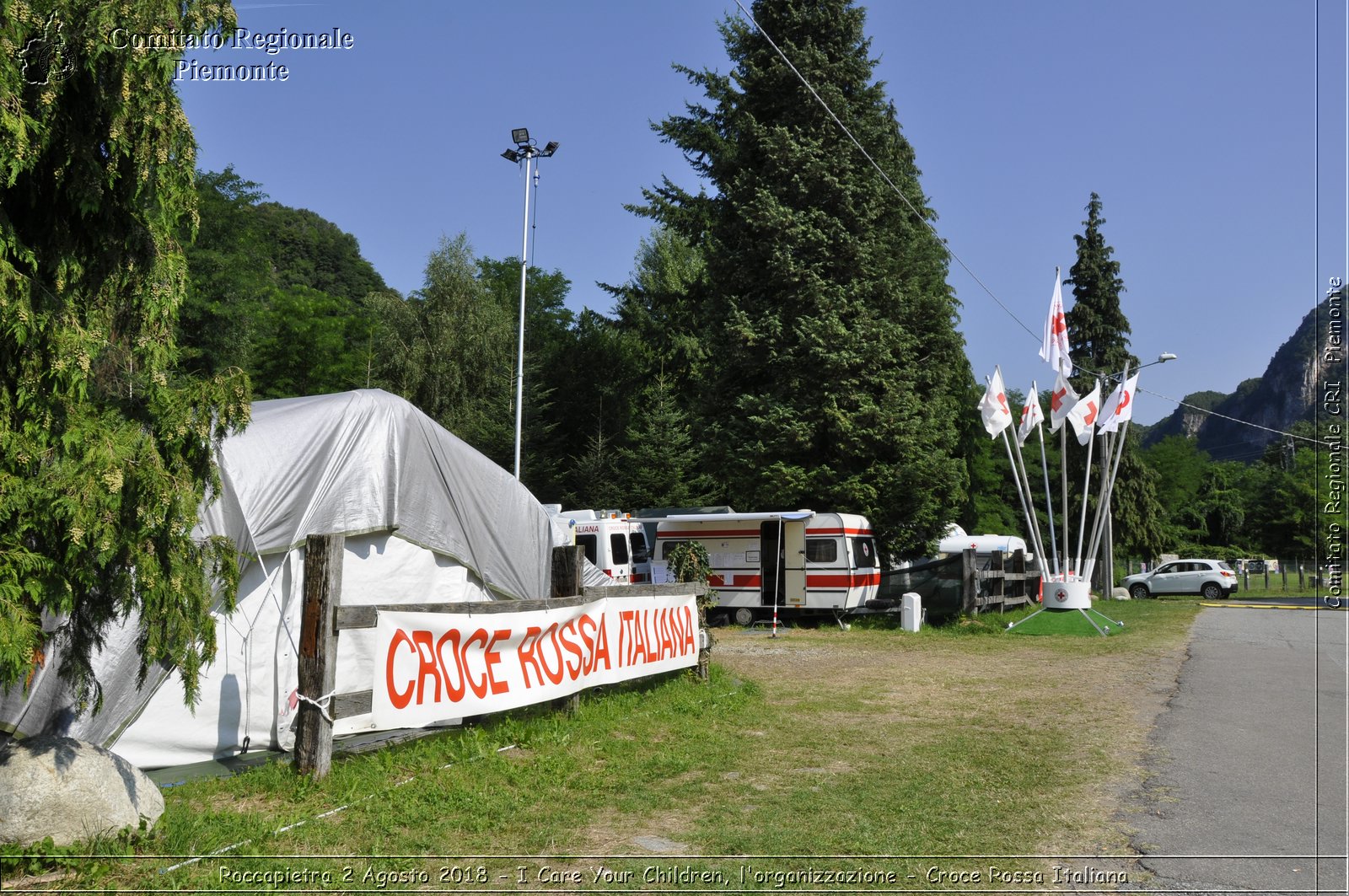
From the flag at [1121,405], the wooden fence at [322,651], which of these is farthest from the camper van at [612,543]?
the wooden fence at [322,651]

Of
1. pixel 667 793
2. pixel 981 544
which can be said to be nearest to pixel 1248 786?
pixel 667 793

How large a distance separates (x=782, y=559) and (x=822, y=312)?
6.38 metres

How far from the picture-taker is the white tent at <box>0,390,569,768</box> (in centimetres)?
A: 700

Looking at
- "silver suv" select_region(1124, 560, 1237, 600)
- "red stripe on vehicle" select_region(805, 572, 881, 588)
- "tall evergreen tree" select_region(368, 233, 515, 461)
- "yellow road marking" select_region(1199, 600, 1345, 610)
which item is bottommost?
"yellow road marking" select_region(1199, 600, 1345, 610)

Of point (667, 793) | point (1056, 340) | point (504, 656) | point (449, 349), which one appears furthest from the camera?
point (449, 349)

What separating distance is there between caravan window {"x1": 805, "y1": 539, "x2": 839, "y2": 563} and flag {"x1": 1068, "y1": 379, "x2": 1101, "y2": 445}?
5.53 m

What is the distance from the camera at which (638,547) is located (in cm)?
2259

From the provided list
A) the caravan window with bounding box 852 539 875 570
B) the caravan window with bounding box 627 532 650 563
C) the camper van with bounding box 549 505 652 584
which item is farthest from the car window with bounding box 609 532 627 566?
the caravan window with bounding box 852 539 875 570

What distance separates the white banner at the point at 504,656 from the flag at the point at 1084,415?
13297 millimetres

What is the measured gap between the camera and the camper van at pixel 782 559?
69.5 feet

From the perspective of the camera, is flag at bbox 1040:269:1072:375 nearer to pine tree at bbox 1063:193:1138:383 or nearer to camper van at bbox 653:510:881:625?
camper van at bbox 653:510:881:625

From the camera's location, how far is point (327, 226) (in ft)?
236

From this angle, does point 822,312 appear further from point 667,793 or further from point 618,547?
point 667,793

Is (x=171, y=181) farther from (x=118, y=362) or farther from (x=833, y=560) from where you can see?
(x=833, y=560)
